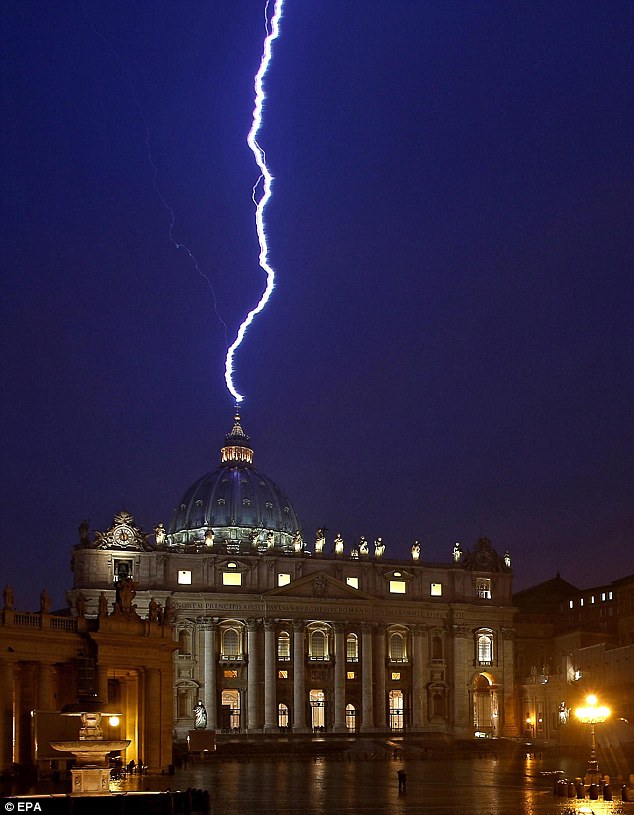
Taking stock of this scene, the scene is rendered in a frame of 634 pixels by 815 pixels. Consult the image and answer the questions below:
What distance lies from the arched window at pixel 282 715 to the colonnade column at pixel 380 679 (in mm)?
8946

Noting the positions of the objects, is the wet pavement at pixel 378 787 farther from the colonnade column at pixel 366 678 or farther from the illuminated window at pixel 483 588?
the illuminated window at pixel 483 588

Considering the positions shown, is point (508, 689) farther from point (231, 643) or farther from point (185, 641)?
point (185, 641)

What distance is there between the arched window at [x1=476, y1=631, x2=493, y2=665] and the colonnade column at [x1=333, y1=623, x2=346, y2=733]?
15.5m

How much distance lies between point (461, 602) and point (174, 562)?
29843mm

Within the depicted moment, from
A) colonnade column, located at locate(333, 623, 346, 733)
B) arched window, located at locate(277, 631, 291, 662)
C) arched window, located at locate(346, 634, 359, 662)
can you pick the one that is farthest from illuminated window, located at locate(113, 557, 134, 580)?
arched window, located at locate(346, 634, 359, 662)

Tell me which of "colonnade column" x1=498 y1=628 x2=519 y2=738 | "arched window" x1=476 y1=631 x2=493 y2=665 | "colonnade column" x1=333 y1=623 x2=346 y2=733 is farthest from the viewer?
"arched window" x1=476 y1=631 x2=493 y2=665

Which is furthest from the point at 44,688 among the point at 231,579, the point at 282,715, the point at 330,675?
the point at 330,675

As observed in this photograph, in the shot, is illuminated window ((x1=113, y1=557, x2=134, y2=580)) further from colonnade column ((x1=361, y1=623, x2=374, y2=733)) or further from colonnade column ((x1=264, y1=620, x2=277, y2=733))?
colonnade column ((x1=361, y1=623, x2=374, y2=733))

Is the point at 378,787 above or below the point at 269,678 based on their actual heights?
Answer: below

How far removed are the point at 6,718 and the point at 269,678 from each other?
239 ft

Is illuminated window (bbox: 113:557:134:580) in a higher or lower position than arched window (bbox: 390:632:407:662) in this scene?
higher

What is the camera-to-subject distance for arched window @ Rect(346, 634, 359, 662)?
417 feet

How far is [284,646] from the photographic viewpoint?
12519 cm

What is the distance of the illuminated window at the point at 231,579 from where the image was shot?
12425cm
